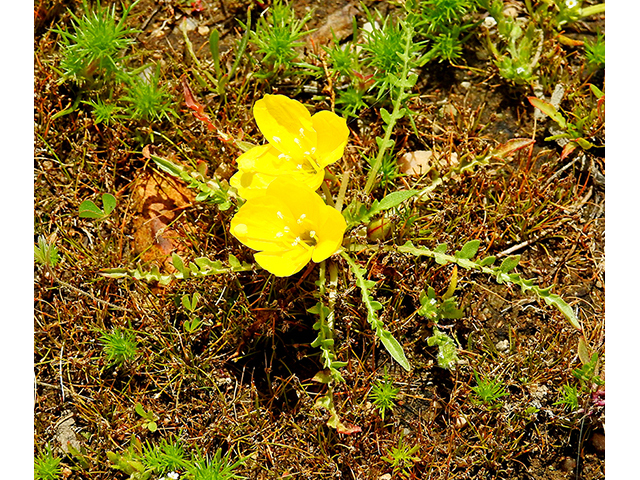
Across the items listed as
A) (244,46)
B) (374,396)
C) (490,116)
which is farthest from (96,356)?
(490,116)

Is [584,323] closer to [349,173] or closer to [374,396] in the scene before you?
[374,396]

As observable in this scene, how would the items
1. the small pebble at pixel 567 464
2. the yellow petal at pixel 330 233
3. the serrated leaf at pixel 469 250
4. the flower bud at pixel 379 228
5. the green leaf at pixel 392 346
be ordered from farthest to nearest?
1. the flower bud at pixel 379 228
2. the small pebble at pixel 567 464
3. the serrated leaf at pixel 469 250
4. the green leaf at pixel 392 346
5. the yellow petal at pixel 330 233

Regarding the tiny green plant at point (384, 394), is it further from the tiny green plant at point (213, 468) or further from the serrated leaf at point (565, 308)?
the serrated leaf at point (565, 308)

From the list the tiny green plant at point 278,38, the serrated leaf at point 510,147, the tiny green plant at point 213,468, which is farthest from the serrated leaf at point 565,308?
the tiny green plant at point 278,38

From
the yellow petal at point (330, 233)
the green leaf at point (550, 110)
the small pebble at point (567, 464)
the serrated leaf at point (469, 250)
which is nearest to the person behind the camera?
the yellow petal at point (330, 233)

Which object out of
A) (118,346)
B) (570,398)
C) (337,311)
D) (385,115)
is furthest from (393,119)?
(118,346)

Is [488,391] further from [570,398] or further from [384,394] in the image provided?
[384,394]

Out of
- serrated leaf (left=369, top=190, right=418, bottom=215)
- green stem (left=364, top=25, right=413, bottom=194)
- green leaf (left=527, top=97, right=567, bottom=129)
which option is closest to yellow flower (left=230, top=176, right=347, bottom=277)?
serrated leaf (left=369, top=190, right=418, bottom=215)
